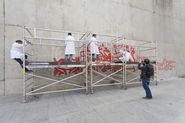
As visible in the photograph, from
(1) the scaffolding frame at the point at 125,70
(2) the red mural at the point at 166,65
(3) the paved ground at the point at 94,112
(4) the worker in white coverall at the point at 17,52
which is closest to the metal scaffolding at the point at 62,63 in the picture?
(1) the scaffolding frame at the point at 125,70

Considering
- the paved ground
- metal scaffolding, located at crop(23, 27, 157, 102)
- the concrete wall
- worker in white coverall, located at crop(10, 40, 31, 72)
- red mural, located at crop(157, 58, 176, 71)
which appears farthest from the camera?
red mural, located at crop(157, 58, 176, 71)

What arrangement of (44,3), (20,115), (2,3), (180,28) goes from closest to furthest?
(20,115), (2,3), (44,3), (180,28)

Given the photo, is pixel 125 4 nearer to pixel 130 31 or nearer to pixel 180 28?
pixel 130 31

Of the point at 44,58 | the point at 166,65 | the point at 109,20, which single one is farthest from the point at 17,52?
the point at 166,65

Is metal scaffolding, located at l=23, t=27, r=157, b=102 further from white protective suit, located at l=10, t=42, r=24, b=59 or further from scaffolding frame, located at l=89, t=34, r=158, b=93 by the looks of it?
white protective suit, located at l=10, t=42, r=24, b=59

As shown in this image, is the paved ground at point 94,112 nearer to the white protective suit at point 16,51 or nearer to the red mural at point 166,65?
the white protective suit at point 16,51

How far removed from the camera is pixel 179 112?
473 cm

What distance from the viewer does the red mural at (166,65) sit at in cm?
1248

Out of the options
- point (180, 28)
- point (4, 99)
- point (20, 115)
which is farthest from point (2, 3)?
point (180, 28)

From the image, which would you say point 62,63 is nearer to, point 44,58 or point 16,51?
point 44,58

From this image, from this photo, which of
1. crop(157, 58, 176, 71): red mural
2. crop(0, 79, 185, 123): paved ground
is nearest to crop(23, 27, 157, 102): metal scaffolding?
crop(0, 79, 185, 123): paved ground

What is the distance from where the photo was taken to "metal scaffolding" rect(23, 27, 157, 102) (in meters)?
7.00

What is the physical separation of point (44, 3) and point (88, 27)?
2539 mm

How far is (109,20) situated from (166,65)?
616 cm
